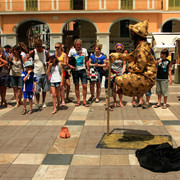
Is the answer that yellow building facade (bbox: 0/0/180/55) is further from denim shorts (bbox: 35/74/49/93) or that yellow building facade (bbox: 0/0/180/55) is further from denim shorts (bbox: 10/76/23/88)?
denim shorts (bbox: 35/74/49/93)

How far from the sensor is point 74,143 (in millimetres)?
5387

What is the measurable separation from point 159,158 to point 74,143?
1.58 m

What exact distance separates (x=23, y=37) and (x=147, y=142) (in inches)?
1097

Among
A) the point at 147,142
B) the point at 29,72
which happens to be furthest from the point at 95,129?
the point at 29,72

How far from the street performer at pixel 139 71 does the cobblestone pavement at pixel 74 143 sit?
3.34 ft

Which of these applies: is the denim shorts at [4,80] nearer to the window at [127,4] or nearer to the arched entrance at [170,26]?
the window at [127,4]

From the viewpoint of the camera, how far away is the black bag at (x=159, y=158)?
420 centimetres

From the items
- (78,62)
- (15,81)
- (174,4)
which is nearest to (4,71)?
(15,81)

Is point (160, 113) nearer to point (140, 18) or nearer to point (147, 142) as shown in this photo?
point (147, 142)

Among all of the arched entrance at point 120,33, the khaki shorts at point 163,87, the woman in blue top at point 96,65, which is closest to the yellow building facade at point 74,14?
the arched entrance at point 120,33

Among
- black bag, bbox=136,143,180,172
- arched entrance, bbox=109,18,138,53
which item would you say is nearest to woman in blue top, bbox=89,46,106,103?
black bag, bbox=136,143,180,172

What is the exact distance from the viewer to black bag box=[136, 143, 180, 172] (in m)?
4.20

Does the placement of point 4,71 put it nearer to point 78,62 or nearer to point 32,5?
point 78,62

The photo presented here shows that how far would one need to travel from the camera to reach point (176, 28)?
1196 inches
